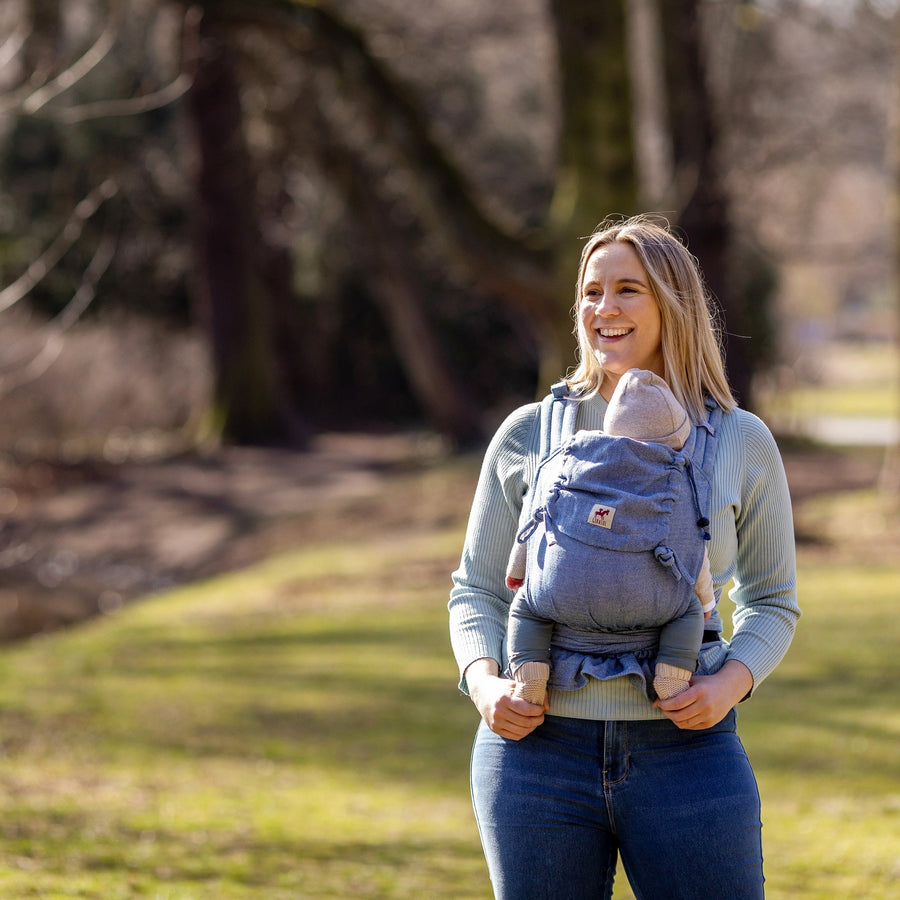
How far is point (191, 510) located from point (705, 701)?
15.0m

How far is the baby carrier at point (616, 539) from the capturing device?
7.32 feet

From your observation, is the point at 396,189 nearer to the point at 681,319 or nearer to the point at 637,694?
the point at 681,319

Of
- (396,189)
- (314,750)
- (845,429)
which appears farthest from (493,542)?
(845,429)

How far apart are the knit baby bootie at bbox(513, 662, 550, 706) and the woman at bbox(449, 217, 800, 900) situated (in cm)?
2

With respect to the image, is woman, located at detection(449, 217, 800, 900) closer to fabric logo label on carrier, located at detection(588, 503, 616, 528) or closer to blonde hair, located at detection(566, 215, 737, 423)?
blonde hair, located at detection(566, 215, 737, 423)

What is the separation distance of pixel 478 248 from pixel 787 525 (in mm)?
9311

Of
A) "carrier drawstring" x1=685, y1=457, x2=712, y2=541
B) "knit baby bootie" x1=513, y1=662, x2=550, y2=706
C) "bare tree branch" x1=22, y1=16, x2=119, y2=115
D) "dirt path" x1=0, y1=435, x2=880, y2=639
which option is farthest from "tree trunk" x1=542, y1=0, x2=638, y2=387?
"knit baby bootie" x1=513, y1=662, x2=550, y2=706

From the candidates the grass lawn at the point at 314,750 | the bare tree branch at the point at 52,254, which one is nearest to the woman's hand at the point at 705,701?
the grass lawn at the point at 314,750

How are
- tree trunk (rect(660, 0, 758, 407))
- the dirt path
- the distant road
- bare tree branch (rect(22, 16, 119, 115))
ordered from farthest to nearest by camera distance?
the distant road, tree trunk (rect(660, 0, 758, 407)), the dirt path, bare tree branch (rect(22, 16, 119, 115))

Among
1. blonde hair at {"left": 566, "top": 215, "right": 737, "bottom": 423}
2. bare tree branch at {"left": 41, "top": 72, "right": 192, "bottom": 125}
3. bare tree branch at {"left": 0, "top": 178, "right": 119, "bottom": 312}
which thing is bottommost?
blonde hair at {"left": 566, "top": 215, "right": 737, "bottom": 423}

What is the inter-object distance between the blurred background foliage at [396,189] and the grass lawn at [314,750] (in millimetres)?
3513

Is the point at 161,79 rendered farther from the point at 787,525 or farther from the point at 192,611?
the point at 787,525

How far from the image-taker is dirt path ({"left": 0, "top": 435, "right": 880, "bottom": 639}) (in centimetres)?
1470

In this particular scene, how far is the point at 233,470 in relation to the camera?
1838 centimetres
